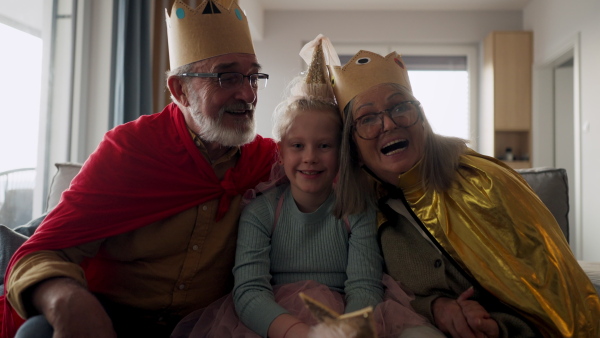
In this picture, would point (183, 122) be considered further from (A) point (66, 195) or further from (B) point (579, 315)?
(B) point (579, 315)

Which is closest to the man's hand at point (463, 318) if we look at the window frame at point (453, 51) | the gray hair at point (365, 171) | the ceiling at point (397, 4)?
the gray hair at point (365, 171)

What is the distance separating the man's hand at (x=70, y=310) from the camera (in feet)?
3.83

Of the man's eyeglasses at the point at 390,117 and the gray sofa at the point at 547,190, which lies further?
the gray sofa at the point at 547,190

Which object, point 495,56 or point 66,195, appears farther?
point 495,56

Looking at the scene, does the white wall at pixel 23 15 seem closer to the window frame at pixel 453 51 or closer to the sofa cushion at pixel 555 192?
the sofa cushion at pixel 555 192

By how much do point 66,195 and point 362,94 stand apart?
0.95m

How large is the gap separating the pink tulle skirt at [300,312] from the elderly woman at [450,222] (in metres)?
0.05

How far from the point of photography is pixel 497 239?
4.49ft

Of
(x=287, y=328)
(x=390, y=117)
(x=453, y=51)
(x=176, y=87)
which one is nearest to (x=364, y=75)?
(x=390, y=117)

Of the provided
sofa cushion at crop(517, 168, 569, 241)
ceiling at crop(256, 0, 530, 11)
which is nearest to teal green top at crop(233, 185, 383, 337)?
sofa cushion at crop(517, 168, 569, 241)

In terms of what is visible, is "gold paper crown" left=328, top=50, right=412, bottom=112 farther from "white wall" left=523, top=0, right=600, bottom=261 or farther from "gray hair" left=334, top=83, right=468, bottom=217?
"white wall" left=523, top=0, right=600, bottom=261

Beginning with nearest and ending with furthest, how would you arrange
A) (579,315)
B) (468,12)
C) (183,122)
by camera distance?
1. (579,315)
2. (183,122)
3. (468,12)

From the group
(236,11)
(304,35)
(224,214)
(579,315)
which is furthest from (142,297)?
(304,35)

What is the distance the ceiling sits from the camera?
21.4ft
